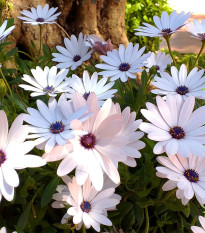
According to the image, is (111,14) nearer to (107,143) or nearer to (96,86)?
(96,86)

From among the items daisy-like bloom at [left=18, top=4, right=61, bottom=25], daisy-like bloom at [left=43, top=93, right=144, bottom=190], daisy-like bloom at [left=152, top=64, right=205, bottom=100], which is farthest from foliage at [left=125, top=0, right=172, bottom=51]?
daisy-like bloom at [left=43, top=93, right=144, bottom=190]

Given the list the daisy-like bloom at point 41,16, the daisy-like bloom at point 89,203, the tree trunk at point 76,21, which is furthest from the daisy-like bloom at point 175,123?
the tree trunk at point 76,21

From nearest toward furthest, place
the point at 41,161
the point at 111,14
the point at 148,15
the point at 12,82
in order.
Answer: the point at 41,161, the point at 12,82, the point at 111,14, the point at 148,15

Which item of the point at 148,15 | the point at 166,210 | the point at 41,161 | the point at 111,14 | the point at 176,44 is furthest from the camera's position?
the point at 176,44

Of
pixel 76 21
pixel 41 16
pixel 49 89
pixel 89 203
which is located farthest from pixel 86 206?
pixel 76 21

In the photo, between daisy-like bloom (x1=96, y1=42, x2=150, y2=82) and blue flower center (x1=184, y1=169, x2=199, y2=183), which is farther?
daisy-like bloom (x1=96, y1=42, x2=150, y2=82)

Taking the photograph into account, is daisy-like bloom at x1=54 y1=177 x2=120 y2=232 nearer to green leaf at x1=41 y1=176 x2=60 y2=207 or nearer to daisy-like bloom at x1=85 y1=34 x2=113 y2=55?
green leaf at x1=41 y1=176 x2=60 y2=207

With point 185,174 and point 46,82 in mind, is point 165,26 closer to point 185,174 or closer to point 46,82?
point 46,82

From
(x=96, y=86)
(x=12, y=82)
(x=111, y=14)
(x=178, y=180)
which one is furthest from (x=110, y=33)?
(x=178, y=180)
